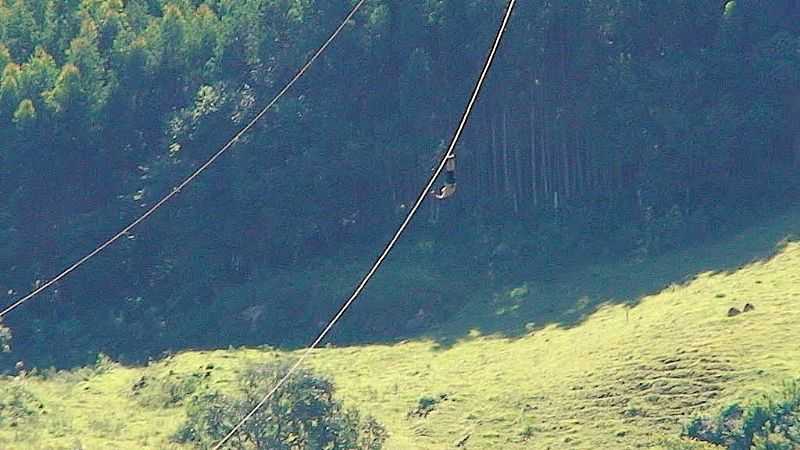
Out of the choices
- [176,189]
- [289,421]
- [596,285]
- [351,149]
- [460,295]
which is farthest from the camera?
[176,189]

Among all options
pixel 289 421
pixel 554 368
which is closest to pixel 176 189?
pixel 554 368

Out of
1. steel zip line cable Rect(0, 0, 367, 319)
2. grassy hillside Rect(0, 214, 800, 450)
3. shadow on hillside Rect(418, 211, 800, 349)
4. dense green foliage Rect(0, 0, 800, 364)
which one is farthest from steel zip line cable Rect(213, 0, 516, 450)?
steel zip line cable Rect(0, 0, 367, 319)

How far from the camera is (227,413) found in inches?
1489

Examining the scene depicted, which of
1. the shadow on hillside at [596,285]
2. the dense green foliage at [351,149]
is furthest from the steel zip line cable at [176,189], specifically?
the shadow on hillside at [596,285]

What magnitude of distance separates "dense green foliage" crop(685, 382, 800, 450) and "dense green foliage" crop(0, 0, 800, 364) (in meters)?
15.0

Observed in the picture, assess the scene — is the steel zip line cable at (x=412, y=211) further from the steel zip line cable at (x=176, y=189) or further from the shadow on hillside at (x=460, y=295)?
the steel zip line cable at (x=176, y=189)

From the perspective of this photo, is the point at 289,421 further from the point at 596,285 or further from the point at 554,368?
the point at 596,285

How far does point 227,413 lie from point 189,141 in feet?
60.6

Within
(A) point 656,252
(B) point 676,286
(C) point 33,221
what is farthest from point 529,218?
(C) point 33,221

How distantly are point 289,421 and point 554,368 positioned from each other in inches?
287

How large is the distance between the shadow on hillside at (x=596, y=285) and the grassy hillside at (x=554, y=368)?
69 millimetres

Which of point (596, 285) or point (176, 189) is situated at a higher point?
point (176, 189)

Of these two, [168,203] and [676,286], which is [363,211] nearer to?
[168,203]

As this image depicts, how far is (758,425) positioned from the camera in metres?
34.7
